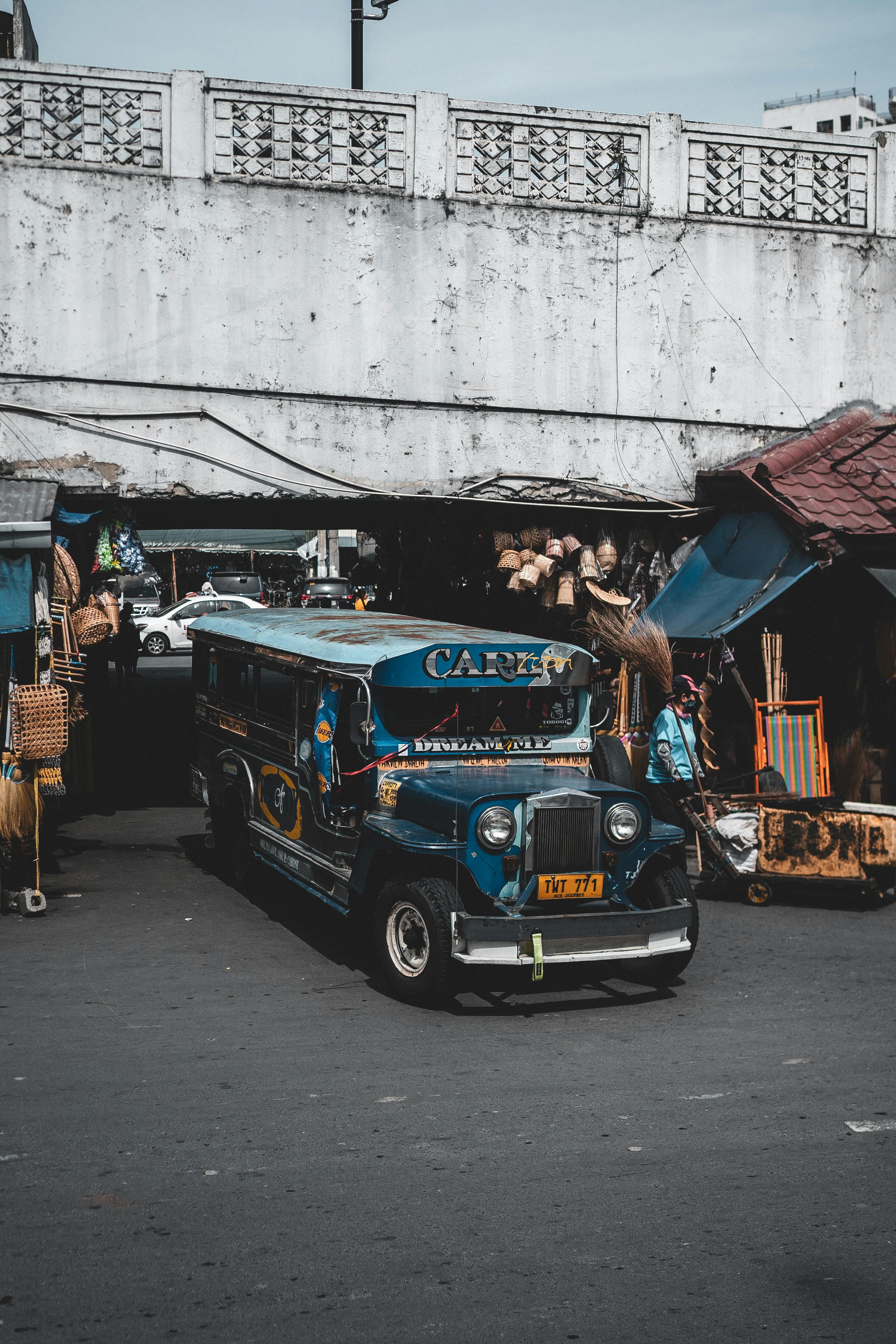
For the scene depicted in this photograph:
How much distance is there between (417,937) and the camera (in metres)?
7.53

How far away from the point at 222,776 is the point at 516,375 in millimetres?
5136

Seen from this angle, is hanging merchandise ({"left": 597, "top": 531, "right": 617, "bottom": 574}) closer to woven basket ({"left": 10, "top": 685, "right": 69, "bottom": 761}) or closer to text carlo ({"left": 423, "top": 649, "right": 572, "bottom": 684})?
text carlo ({"left": 423, "top": 649, "right": 572, "bottom": 684})

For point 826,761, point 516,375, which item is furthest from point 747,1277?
point 516,375

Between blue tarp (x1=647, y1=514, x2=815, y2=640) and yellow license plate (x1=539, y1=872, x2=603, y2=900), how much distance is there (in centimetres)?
A: 444

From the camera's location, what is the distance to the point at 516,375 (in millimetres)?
12695

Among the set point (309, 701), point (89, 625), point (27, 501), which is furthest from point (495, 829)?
point (89, 625)

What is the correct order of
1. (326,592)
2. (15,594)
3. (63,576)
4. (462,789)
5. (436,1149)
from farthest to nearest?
(326,592)
(63,576)
(15,594)
(462,789)
(436,1149)

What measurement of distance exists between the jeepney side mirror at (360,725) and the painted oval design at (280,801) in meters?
1.16

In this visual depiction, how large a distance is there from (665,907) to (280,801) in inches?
128

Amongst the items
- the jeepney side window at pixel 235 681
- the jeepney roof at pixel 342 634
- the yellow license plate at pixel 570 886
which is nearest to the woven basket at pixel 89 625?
the jeepney roof at pixel 342 634

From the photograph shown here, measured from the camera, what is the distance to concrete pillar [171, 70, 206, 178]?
1160cm

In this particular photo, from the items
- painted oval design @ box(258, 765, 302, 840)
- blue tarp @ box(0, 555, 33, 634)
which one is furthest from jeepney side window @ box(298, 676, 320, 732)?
blue tarp @ box(0, 555, 33, 634)

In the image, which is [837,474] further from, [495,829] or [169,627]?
[169,627]

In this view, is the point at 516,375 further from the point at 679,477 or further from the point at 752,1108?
the point at 752,1108
